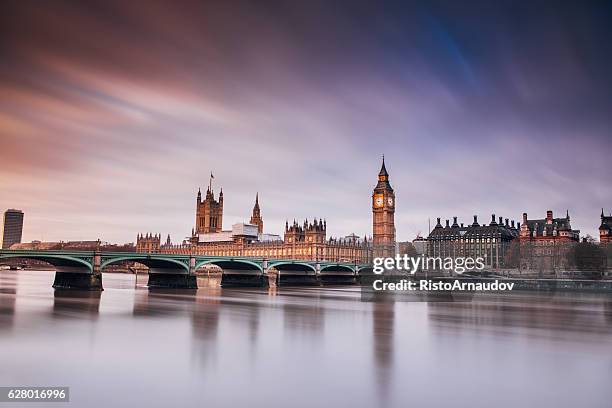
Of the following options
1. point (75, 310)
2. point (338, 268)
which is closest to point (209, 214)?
point (338, 268)

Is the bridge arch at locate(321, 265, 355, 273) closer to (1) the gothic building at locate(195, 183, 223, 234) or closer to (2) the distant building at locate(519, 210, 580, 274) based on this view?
(2) the distant building at locate(519, 210, 580, 274)

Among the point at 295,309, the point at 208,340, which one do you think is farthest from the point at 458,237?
the point at 208,340

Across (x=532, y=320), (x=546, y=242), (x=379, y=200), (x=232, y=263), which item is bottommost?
(x=532, y=320)

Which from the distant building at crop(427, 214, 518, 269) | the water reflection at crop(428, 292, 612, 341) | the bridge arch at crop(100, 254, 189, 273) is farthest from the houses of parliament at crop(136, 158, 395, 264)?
the water reflection at crop(428, 292, 612, 341)

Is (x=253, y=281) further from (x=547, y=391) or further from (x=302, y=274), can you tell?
(x=547, y=391)

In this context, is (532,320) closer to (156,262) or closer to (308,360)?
(308,360)

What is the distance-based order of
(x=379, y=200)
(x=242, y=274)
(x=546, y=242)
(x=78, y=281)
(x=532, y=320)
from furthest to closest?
(x=379, y=200), (x=546, y=242), (x=242, y=274), (x=78, y=281), (x=532, y=320)
